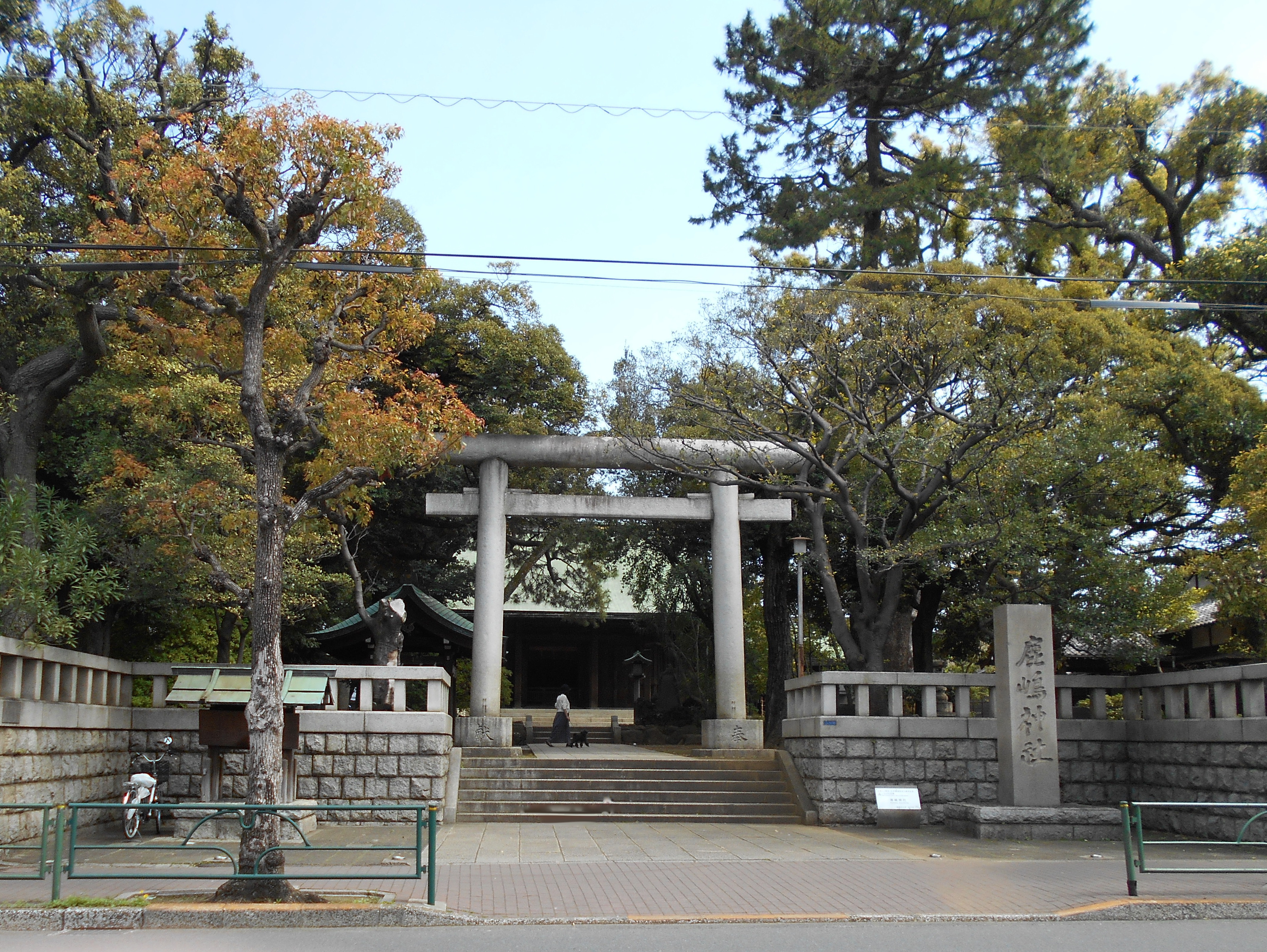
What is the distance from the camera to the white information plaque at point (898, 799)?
13656mm

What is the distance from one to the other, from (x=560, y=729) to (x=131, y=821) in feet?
40.1

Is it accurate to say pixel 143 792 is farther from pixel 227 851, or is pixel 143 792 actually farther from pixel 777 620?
pixel 777 620

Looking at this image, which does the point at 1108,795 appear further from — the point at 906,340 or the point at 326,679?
the point at 326,679

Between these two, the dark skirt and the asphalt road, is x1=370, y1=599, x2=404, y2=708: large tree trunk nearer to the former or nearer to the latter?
the dark skirt

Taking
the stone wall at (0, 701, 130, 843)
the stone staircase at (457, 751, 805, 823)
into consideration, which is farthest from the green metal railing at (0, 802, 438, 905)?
the stone staircase at (457, 751, 805, 823)

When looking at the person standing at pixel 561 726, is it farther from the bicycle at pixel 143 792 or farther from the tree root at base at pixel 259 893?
the tree root at base at pixel 259 893

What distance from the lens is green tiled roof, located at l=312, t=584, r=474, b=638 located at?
21703mm

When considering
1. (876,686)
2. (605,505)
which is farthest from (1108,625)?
(605,505)

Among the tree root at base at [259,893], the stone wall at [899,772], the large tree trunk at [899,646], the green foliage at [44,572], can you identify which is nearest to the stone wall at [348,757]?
the green foliage at [44,572]

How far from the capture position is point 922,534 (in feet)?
50.2

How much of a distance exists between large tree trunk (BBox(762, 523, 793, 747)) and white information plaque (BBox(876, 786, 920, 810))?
30.0 feet

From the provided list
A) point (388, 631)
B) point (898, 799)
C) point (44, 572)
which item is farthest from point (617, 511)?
point (44, 572)

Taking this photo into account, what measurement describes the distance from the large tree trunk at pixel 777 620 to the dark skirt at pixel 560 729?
4.63m

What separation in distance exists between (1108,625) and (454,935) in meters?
11.4
